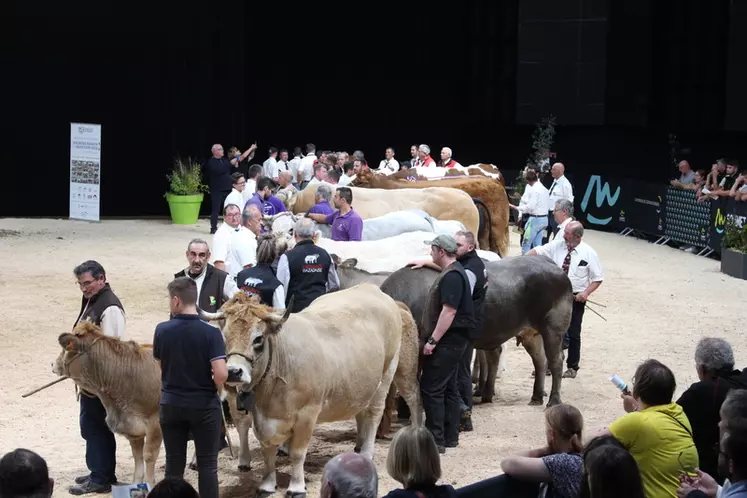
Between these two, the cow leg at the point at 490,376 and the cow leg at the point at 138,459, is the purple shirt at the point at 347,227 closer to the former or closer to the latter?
the cow leg at the point at 490,376

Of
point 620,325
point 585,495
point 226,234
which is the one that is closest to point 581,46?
point 620,325

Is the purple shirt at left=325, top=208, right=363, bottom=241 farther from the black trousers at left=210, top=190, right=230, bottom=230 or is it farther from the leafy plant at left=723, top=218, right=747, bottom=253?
the black trousers at left=210, top=190, right=230, bottom=230

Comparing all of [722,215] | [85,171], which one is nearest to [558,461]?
[722,215]

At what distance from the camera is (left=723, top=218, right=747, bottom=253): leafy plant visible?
18.0 metres

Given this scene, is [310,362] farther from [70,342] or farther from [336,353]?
[70,342]

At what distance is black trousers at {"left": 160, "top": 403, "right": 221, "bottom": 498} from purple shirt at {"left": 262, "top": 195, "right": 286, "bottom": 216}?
751cm

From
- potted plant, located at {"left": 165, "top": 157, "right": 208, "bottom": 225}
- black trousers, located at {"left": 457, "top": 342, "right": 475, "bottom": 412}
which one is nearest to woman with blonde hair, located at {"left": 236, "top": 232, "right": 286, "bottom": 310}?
black trousers, located at {"left": 457, "top": 342, "right": 475, "bottom": 412}

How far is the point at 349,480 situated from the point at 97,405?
3.97 metres

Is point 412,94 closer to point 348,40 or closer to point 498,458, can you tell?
point 348,40

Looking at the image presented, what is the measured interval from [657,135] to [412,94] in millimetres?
6749

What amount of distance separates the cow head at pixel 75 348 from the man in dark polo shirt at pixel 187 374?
85cm

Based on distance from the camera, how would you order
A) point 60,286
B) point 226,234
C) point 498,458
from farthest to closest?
point 60,286 → point 226,234 → point 498,458

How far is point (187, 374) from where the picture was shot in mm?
6719

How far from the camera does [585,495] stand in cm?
473
